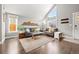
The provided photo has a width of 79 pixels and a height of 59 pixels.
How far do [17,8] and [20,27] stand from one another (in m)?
0.44

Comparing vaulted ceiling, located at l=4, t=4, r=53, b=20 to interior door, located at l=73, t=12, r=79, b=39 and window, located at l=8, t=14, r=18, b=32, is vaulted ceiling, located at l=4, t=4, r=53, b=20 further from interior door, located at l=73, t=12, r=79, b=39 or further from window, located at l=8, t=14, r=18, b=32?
interior door, located at l=73, t=12, r=79, b=39

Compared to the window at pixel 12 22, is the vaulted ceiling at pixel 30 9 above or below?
above

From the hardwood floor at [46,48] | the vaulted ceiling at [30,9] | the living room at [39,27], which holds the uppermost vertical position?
the vaulted ceiling at [30,9]

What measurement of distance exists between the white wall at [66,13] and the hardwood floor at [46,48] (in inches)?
11.1

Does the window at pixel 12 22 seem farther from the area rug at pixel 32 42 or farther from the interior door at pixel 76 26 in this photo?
the interior door at pixel 76 26

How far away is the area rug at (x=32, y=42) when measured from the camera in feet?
7.64

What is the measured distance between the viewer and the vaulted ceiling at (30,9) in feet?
7.56

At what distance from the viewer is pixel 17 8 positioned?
232cm

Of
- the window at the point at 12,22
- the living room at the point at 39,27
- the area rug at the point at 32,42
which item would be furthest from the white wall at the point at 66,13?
the window at the point at 12,22

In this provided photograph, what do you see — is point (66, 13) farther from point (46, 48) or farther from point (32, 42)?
point (32, 42)

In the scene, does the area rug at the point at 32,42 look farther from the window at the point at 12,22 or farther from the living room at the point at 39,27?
the window at the point at 12,22
